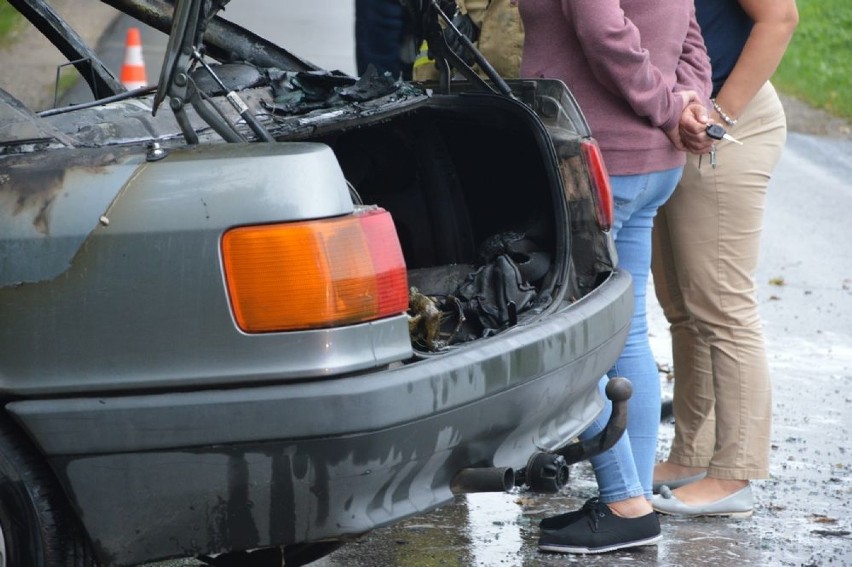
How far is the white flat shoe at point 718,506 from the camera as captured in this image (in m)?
4.17

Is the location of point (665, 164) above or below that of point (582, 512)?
above

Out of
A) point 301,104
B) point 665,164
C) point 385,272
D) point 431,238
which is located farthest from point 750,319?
point 385,272

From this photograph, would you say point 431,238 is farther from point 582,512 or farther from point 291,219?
point 291,219

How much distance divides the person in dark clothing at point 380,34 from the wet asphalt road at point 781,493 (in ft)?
5.15

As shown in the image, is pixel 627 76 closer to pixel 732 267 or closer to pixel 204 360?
pixel 732 267

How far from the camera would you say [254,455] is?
2.50m

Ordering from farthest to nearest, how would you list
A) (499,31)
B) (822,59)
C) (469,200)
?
(822,59) → (469,200) → (499,31)

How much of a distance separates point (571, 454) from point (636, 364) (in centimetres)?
79

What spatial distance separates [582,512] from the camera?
3.84 meters

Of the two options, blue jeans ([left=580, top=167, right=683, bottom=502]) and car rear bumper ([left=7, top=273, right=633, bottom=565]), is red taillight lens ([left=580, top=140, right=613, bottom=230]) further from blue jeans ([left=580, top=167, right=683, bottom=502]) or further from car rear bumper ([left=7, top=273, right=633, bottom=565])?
car rear bumper ([left=7, top=273, right=633, bottom=565])

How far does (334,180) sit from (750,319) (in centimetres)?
197

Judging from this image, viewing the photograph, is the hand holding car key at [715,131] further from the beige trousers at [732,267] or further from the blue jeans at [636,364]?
the beige trousers at [732,267]


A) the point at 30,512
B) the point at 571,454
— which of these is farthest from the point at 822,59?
the point at 30,512

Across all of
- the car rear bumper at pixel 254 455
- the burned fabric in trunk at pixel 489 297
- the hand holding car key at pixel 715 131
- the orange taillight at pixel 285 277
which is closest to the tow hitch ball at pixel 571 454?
the car rear bumper at pixel 254 455
